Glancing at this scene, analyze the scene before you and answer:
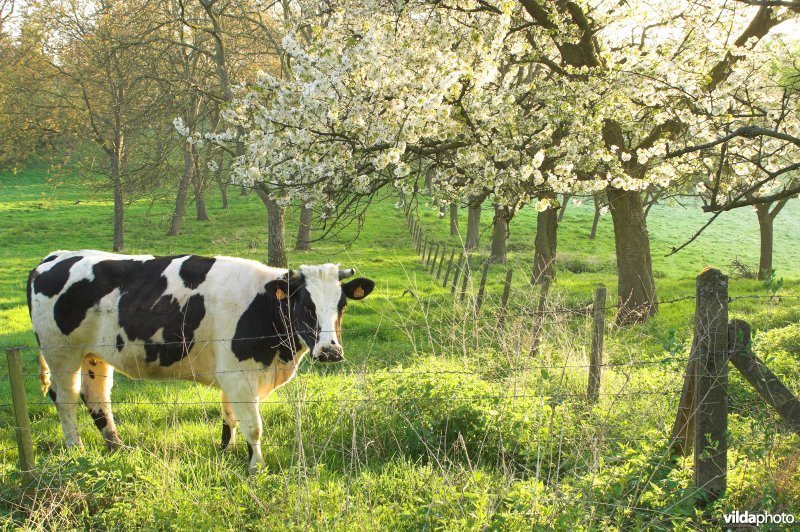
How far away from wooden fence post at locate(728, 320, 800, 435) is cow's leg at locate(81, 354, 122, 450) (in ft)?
18.5

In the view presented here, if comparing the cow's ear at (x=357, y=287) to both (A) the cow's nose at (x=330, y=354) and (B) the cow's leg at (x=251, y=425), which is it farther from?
(B) the cow's leg at (x=251, y=425)

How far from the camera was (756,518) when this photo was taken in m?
4.23

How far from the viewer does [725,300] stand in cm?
438

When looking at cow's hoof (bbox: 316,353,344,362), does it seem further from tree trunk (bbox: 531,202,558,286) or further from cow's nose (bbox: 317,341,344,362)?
tree trunk (bbox: 531,202,558,286)

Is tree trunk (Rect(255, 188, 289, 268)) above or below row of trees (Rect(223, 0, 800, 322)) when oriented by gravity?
below

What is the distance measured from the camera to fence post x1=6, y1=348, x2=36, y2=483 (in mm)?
5031

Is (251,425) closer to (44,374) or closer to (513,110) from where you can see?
(44,374)

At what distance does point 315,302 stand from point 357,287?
Answer: 2.16 feet

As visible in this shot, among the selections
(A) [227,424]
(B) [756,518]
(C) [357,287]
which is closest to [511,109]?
(C) [357,287]

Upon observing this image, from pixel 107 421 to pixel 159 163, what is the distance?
12274 millimetres

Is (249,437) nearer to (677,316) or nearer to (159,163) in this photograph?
(677,316)

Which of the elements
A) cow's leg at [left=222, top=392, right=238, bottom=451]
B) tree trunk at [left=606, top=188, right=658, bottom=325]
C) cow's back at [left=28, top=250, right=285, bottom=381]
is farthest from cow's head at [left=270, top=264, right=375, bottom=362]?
tree trunk at [left=606, top=188, right=658, bottom=325]

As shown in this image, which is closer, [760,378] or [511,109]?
[760,378]

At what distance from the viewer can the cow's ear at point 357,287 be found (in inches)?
272
